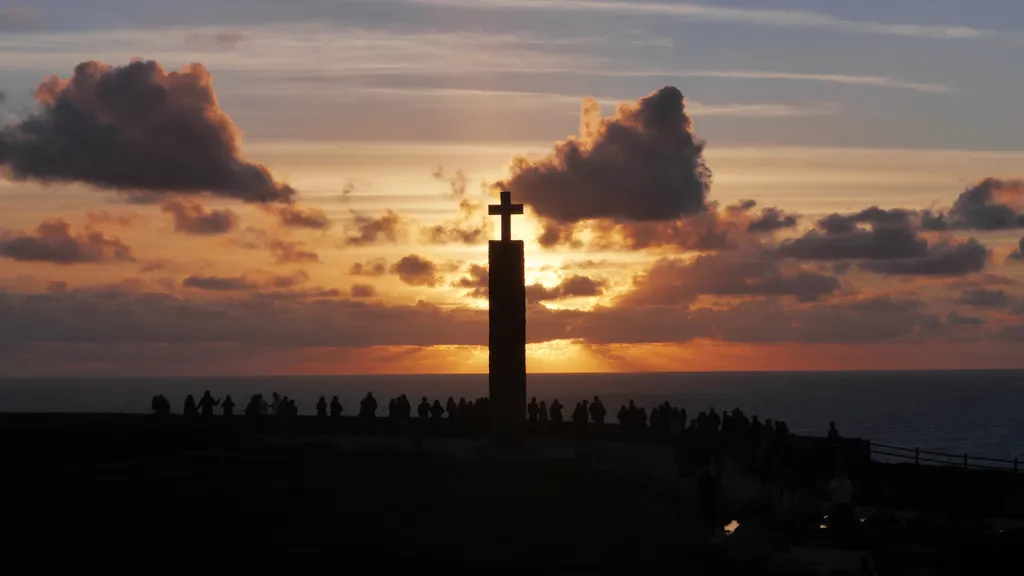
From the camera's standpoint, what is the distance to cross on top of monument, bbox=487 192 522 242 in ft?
126

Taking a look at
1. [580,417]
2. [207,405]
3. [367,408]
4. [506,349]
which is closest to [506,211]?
[506,349]

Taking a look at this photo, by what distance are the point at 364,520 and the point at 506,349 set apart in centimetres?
1107

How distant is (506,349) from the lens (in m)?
37.8

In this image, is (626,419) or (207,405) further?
(207,405)

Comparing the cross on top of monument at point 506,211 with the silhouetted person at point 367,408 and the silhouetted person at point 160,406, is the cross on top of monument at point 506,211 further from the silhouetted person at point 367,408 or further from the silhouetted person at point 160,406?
the silhouetted person at point 160,406

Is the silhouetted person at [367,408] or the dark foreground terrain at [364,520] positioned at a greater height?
the silhouetted person at [367,408]

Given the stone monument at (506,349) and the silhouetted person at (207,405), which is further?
the silhouetted person at (207,405)

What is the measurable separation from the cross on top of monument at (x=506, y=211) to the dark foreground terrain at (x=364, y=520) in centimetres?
645

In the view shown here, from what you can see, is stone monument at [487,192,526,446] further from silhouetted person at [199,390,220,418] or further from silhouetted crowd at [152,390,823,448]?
silhouetted person at [199,390,220,418]

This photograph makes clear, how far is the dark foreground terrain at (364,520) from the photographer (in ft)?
75.4

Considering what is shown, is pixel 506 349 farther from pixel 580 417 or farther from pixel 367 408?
pixel 367 408

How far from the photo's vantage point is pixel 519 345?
37875mm

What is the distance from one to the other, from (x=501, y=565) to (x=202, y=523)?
22.0ft

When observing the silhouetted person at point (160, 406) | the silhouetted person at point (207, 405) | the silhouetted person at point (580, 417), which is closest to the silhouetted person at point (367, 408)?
the silhouetted person at point (207, 405)
